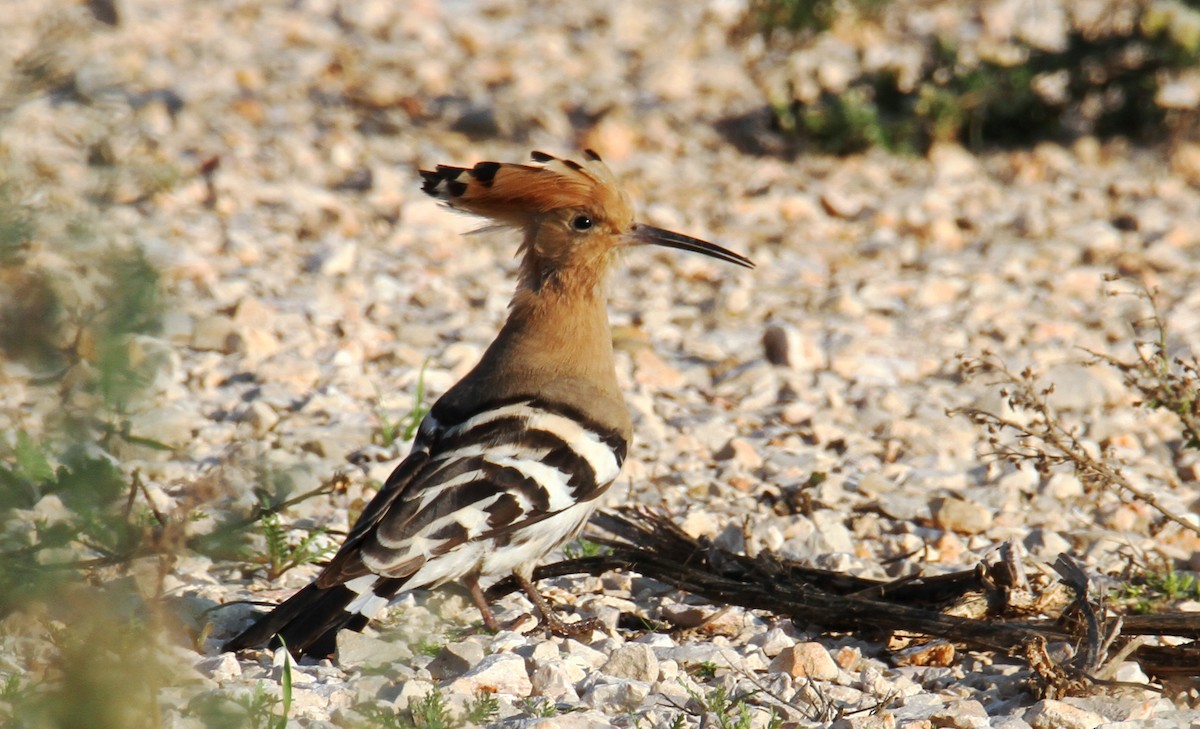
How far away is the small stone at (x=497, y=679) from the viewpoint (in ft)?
7.50

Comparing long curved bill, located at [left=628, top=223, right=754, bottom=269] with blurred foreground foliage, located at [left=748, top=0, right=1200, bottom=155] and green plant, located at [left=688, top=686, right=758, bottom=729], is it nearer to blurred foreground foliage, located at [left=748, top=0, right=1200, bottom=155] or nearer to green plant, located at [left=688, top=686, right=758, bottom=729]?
green plant, located at [left=688, top=686, right=758, bottom=729]

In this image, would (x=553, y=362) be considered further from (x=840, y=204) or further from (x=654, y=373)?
(x=840, y=204)

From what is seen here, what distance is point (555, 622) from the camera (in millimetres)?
2590

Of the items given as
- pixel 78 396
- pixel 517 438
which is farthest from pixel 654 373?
pixel 78 396

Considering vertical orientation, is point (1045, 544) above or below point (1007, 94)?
below

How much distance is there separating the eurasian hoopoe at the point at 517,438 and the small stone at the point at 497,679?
0.76ft

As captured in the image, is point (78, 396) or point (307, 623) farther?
point (307, 623)

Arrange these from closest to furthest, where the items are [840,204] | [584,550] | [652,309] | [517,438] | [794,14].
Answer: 1. [517,438]
2. [584,550]
3. [652,309]
4. [840,204]
5. [794,14]

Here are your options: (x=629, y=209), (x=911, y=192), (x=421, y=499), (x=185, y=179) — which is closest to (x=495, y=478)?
(x=421, y=499)

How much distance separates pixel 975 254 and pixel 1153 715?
276 centimetres

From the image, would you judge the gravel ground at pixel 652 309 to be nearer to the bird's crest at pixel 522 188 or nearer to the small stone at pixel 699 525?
the small stone at pixel 699 525

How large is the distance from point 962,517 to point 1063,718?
37.7 inches

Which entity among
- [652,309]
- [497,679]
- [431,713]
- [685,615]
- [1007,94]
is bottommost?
[431,713]

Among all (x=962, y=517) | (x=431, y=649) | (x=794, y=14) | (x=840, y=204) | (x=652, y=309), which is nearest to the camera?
(x=431, y=649)
